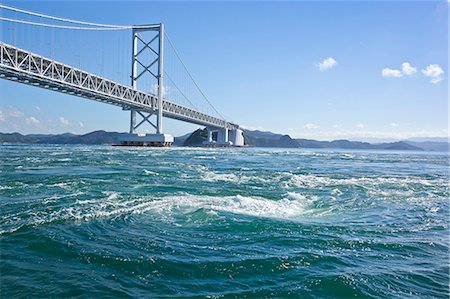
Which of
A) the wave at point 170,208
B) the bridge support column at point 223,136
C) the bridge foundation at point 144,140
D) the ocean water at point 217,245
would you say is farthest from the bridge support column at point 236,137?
the ocean water at point 217,245

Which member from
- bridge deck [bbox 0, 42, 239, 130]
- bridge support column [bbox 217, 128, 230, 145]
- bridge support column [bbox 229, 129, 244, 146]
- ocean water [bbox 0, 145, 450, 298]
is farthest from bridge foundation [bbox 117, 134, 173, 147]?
ocean water [bbox 0, 145, 450, 298]

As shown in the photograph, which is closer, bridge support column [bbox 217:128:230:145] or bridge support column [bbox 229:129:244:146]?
bridge support column [bbox 217:128:230:145]

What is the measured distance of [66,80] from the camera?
35562mm

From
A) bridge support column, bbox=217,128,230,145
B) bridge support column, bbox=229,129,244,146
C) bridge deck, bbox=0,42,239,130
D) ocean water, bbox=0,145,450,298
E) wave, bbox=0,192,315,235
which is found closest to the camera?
ocean water, bbox=0,145,450,298

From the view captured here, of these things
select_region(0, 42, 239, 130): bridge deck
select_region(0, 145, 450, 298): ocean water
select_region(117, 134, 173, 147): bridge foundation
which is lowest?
select_region(0, 145, 450, 298): ocean water

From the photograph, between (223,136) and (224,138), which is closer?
(224,138)

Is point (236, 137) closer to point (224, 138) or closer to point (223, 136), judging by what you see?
point (223, 136)

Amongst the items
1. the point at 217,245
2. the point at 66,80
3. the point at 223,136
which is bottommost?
the point at 217,245

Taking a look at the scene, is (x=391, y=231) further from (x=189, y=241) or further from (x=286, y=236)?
(x=189, y=241)

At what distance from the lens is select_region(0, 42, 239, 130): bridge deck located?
2870 cm

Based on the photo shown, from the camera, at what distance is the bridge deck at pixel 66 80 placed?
2870 centimetres

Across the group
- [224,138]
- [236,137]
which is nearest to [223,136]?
[224,138]

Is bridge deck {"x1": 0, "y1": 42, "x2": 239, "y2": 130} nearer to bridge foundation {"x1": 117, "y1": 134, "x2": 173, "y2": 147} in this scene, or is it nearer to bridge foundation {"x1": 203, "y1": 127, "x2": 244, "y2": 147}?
bridge foundation {"x1": 117, "y1": 134, "x2": 173, "y2": 147}

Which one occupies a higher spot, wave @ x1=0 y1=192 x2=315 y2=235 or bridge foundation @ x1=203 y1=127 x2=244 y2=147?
bridge foundation @ x1=203 y1=127 x2=244 y2=147
